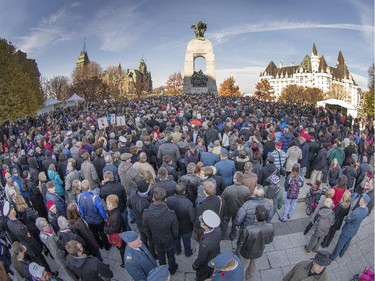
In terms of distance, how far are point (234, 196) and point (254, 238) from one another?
1096mm

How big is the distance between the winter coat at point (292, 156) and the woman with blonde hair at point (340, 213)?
2.49 meters

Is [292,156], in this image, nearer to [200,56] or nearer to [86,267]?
[86,267]

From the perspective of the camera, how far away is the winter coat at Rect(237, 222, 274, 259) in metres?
4.14

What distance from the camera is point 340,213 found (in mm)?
5379

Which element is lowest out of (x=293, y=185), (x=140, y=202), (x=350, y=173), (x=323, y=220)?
(x=323, y=220)

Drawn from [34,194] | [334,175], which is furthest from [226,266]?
[34,194]

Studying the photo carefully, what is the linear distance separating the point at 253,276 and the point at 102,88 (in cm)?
4345

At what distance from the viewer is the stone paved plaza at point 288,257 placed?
5.15 m

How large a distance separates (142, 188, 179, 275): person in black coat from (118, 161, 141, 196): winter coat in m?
2.05

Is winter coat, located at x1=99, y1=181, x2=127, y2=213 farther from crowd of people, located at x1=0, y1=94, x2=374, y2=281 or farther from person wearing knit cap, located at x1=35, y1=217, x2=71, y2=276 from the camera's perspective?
person wearing knit cap, located at x1=35, y1=217, x2=71, y2=276

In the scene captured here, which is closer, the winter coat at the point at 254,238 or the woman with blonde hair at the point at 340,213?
the winter coat at the point at 254,238

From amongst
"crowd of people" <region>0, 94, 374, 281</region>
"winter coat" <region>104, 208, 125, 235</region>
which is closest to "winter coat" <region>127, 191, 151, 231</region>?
"crowd of people" <region>0, 94, 374, 281</region>

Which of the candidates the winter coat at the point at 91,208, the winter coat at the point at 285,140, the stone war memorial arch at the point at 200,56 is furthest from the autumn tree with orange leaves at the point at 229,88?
the winter coat at the point at 91,208

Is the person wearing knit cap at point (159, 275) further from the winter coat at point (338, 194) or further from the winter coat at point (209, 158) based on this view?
the winter coat at point (338, 194)
